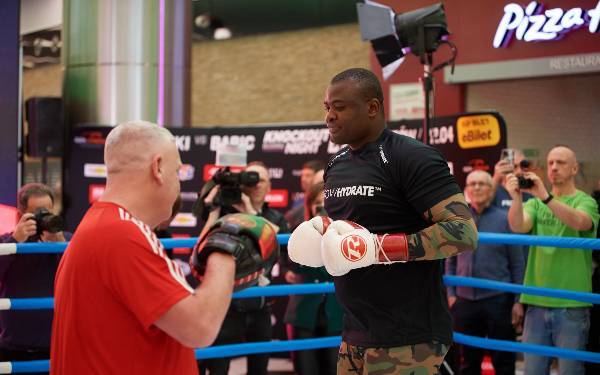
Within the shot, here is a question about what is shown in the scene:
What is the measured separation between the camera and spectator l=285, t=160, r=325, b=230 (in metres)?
5.67

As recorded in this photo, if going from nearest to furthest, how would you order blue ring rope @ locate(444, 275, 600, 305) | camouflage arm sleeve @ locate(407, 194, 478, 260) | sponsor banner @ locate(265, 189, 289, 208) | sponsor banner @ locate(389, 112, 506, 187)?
camouflage arm sleeve @ locate(407, 194, 478, 260), blue ring rope @ locate(444, 275, 600, 305), sponsor banner @ locate(389, 112, 506, 187), sponsor banner @ locate(265, 189, 289, 208)

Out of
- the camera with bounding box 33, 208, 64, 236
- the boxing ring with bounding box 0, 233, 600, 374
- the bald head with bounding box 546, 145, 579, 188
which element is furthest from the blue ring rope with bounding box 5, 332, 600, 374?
the bald head with bounding box 546, 145, 579, 188

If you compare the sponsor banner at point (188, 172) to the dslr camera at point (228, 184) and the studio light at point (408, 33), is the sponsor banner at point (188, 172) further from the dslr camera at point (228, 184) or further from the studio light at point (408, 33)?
the dslr camera at point (228, 184)

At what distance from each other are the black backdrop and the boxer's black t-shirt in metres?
3.70

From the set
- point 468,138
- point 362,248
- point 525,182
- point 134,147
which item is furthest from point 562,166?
point 134,147

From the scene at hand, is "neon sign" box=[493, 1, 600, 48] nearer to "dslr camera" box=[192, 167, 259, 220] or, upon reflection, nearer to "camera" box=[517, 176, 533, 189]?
"camera" box=[517, 176, 533, 189]

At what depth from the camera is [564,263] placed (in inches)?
173

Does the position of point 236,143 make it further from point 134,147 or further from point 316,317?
point 134,147

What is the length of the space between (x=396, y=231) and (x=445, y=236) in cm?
24

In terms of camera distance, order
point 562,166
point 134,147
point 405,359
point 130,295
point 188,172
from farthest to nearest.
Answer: point 188,172, point 562,166, point 405,359, point 134,147, point 130,295

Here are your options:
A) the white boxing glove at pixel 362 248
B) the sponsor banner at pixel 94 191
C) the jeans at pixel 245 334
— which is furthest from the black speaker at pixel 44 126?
the white boxing glove at pixel 362 248

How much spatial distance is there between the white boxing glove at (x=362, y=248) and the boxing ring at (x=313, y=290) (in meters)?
1.60

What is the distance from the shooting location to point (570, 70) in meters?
7.73

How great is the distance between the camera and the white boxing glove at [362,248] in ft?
8.06
